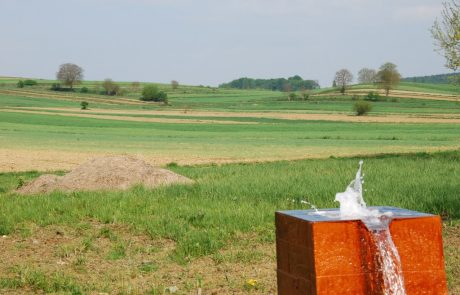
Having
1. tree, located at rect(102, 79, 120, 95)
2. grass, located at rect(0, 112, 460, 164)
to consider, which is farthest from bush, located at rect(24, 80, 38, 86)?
grass, located at rect(0, 112, 460, 164)

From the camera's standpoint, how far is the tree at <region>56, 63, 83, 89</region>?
137000mm

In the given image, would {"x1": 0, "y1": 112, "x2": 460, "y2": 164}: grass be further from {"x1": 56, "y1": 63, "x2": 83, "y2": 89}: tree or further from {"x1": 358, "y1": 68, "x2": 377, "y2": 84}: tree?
{"x1": 358, "y1": 68, "x2": 377, "y2": 84}: tree

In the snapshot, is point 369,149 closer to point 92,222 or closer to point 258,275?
point 92,222

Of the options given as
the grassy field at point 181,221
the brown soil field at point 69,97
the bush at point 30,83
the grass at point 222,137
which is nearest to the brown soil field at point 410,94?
the brown soil field at point 69,97

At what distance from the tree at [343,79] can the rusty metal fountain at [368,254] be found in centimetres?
13271

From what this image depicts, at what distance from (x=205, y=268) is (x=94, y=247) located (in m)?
2.23

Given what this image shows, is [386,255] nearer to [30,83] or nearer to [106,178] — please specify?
[106,178]

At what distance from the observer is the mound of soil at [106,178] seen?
20.7 meters

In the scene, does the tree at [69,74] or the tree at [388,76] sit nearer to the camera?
the tree at [388,76]

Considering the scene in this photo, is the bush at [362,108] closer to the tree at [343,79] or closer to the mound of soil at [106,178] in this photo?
the tree at [343,79]

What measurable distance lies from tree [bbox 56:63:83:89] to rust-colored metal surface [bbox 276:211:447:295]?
5259 inches

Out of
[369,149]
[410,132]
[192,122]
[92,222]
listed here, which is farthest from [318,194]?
[192,122]

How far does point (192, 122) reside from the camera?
3223 inches

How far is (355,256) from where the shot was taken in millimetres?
6160
